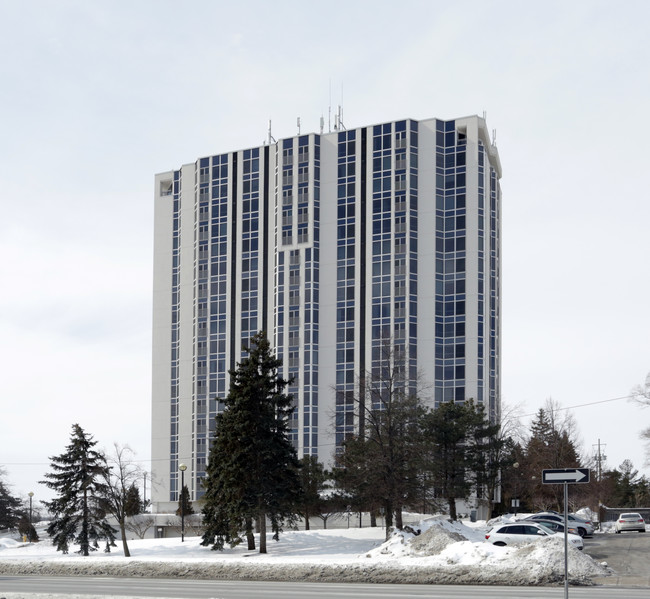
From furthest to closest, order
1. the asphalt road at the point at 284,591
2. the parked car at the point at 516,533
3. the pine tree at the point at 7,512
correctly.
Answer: the pine tree at the point at 7,512, the parked car at the point at 516,533, the asphalt road at the point at 284,591

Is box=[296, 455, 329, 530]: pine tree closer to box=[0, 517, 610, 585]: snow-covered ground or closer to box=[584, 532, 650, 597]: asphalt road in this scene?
box=[0, 517, 610, 585]: snow-covered ground

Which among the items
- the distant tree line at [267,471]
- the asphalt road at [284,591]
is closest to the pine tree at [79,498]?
the distant tree line at [267,471]

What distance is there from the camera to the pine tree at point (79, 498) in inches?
2215

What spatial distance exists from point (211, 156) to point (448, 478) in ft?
231

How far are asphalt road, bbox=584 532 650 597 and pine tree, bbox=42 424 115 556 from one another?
29103mm

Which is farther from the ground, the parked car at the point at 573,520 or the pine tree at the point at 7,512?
the parked car at the point at 573,520

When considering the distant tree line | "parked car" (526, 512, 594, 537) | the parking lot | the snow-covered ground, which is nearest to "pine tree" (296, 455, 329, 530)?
the distant tree line

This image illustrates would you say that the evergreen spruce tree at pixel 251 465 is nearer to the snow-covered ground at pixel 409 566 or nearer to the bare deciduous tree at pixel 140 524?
the snow-covered ground at pixel 409 566

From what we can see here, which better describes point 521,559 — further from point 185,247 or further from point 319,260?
point 185,247

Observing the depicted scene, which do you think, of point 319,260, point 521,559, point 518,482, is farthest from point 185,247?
point 521,559

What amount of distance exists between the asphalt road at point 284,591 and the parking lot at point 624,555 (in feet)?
9.06

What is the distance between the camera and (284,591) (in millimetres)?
28594

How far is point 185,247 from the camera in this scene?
12238 cm

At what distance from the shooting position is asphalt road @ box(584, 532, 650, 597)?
103ft
